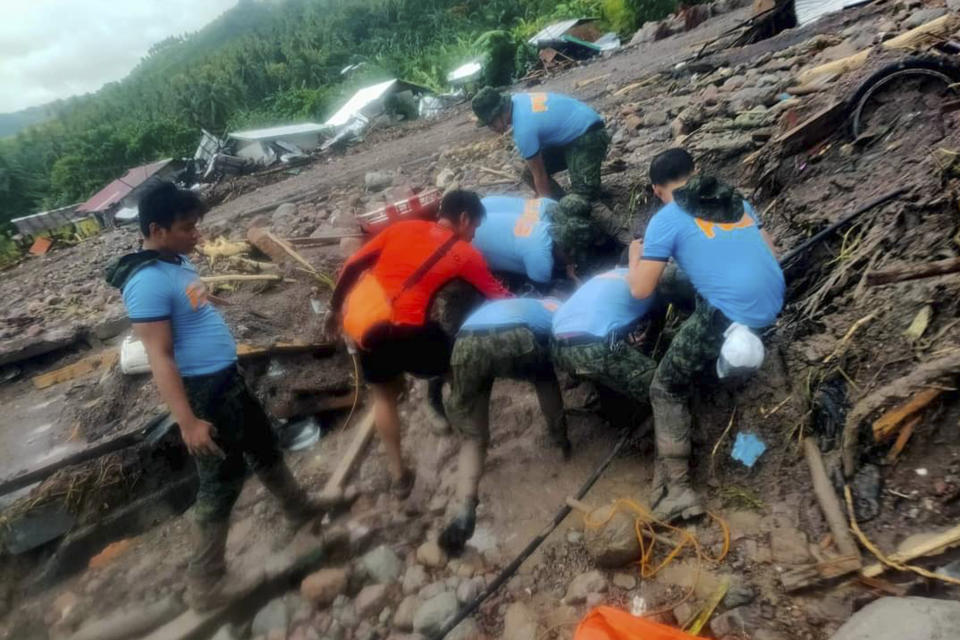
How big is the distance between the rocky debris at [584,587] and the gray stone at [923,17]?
6.17 metres

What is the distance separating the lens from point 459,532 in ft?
10.1

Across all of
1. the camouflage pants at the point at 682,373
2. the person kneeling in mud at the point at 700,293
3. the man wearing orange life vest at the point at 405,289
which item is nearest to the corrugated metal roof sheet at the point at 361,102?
the man wearing orange life vest at the point at 405,289

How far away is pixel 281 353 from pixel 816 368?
12.4 ft

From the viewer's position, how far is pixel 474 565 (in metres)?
3.02

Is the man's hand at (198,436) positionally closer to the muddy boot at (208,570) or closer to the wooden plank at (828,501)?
the muddy boot at (208,570)

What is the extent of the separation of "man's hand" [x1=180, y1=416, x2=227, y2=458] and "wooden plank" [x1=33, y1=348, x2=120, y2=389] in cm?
403

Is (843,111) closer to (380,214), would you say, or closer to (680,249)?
(680,249)

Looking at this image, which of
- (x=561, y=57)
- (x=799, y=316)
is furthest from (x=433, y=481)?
(x=561, y=57)

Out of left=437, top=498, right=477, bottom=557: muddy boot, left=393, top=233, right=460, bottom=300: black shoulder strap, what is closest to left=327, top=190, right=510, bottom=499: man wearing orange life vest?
left=393, top=233, right=460, bottom=300: black shoulder strap

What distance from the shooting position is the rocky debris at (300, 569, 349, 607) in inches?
120

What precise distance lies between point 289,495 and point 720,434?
2410 mm

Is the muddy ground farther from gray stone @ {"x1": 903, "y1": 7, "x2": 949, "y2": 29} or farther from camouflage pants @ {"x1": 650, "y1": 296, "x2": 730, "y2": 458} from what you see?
camouflage pants @ {"x1": 650, "y1": 296, "x2": 730, "y2": 458}

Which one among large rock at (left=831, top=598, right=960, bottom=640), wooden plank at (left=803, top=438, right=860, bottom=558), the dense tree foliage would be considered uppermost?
the dense tree foliage

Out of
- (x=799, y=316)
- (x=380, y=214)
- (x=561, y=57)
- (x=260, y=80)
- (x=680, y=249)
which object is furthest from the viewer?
(x=260, y=80)
